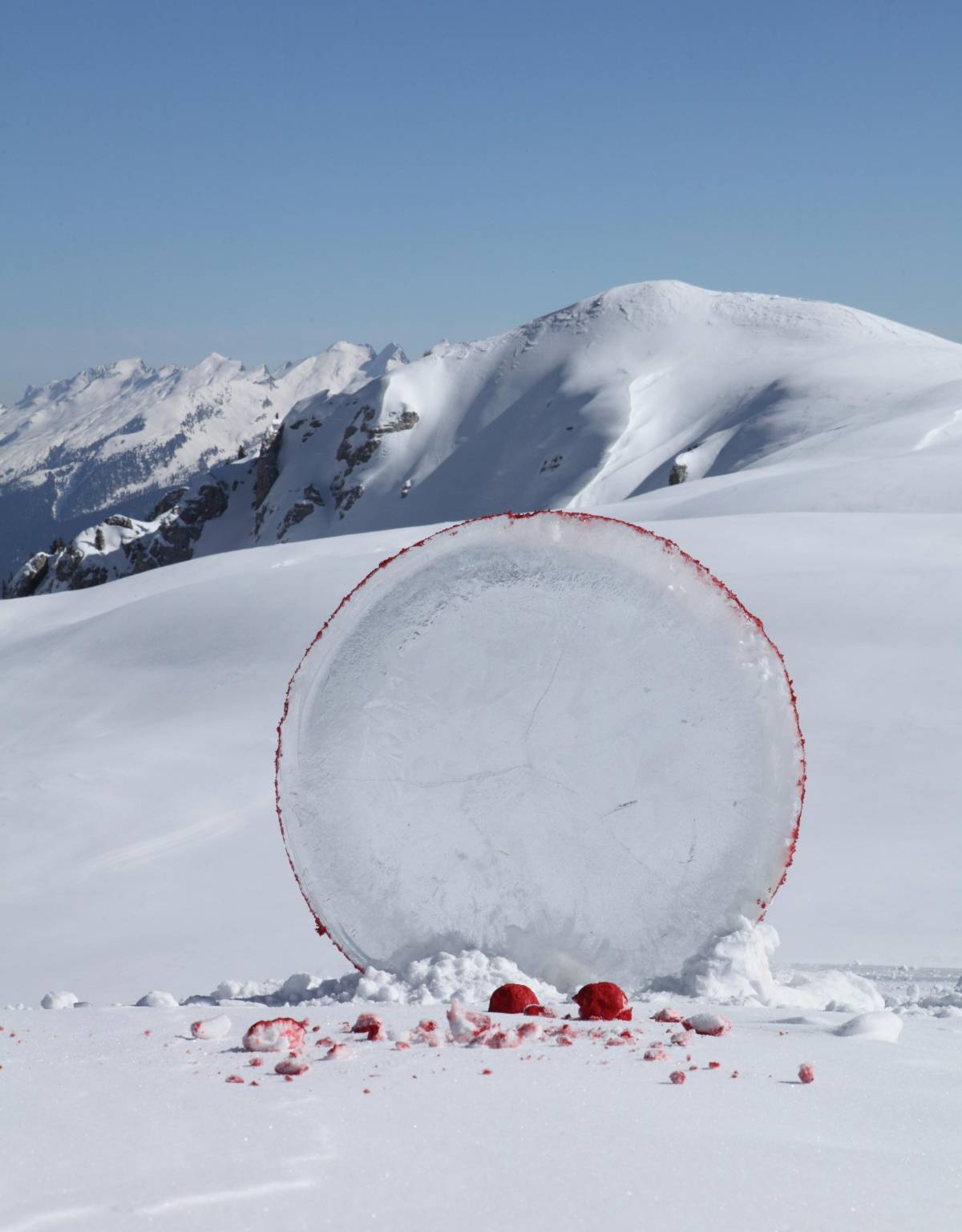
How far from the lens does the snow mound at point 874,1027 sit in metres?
3.61

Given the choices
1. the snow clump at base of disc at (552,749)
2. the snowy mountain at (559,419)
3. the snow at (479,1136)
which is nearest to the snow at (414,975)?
the snow at (479,1136)

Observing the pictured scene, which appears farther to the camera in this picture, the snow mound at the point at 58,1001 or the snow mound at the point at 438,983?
the snow mound at the point at 58,1001

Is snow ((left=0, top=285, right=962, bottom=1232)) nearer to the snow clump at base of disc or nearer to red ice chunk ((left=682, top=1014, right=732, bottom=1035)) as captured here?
red ice chunk ((left=682, top=1014, right=732, bottom=1035))

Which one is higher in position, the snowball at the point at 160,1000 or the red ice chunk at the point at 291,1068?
the red ice chunk at the point at 291,1068

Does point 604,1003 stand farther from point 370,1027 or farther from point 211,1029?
point 211,1029

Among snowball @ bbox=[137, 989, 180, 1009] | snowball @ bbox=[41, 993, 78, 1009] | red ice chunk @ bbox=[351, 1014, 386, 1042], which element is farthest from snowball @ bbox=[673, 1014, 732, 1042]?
snowball @ bbox=[41, 993, 78, 1009]

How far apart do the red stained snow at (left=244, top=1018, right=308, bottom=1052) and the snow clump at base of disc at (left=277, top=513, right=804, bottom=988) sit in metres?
0.97

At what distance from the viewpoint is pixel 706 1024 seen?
140 inches

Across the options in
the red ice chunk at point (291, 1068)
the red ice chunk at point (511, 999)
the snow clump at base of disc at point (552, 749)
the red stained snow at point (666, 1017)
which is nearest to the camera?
the red ice chunk at point (291, 1068)

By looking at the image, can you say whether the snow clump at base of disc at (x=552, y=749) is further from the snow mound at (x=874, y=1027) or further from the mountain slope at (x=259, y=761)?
the snow mound at (x=874, y=1027)

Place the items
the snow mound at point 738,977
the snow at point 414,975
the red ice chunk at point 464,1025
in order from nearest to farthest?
the snow at point 414,975 < the red ice chunk at point 464,1025 < the snow mound at point 738,977

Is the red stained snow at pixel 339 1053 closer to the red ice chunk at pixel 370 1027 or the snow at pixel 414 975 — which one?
the snow at pixel 414 975

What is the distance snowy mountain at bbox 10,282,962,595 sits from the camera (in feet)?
208

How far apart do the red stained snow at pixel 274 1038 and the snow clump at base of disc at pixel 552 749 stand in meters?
0.97
